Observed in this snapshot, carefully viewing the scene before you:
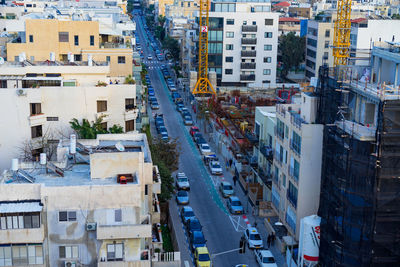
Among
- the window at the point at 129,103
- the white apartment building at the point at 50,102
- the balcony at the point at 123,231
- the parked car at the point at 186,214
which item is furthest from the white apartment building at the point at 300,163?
the balcony at the point at 123,231

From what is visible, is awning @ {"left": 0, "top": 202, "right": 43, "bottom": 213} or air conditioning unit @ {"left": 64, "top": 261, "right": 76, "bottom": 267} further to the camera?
air conditioning unit @ {"left": 64, "top": 261, "right": 76, "bottom": 267}

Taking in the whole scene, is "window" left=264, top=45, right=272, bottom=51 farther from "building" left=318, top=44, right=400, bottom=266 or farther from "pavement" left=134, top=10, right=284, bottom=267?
"building" left=318, top=44, right=400, bottom=266

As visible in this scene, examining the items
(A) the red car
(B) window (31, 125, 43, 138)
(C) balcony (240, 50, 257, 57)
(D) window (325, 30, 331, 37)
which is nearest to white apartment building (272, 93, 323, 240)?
(B) window (31, 125, 43, 138)

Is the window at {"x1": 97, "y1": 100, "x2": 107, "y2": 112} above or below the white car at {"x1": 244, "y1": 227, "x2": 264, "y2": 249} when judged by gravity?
above

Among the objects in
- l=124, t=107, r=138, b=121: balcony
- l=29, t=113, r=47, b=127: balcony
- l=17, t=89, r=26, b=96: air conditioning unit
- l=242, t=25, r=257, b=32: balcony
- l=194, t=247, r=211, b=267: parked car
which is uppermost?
l=242, t=25, r=257, b=32: balcony

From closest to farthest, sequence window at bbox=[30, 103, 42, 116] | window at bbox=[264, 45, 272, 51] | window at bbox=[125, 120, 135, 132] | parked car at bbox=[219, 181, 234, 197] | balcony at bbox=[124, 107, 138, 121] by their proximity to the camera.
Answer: window at bbox=[30, 103, 42, 116]
balcony at bbox=[124, 107, 138, 121]
window at bbox=[125, 120, 135, 132]
parked car at bbox=[219, 181, 234, 197]
window at bbox=[264, 45, 272, 51]

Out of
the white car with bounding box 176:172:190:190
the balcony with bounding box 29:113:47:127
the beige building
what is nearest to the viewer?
the balcony with bounding box 29:113:47:127
